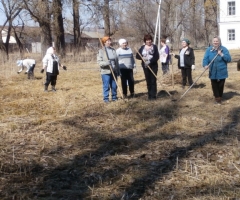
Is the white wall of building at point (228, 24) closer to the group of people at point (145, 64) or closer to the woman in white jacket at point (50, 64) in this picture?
the woman in white jacket at point (50, 64)

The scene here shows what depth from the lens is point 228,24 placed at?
151ft

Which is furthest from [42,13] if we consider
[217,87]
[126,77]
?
[217,87]

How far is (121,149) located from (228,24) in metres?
43.0

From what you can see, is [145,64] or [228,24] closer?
[145,64]

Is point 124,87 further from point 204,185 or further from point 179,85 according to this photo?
point 204,185

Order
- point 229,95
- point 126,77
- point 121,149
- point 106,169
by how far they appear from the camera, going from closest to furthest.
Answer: point 106,169 → point 121,149 → point 126,77 → point 229,95

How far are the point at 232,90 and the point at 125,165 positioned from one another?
6888 mm

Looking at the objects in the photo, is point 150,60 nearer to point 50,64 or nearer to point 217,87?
point 217,87

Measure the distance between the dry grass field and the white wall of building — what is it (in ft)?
123

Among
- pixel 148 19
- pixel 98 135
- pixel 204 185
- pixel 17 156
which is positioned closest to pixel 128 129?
pixel 98 135

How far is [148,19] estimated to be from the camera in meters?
49.4

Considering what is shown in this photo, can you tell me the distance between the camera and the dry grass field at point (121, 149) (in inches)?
170

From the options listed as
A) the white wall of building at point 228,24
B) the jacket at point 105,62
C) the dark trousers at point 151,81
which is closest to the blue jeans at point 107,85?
the jacket at point 105,62

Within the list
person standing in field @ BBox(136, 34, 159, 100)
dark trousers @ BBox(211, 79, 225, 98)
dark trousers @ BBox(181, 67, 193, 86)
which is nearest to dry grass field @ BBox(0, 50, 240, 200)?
dark trousers @ BBox(211, 79, 225, 98)
